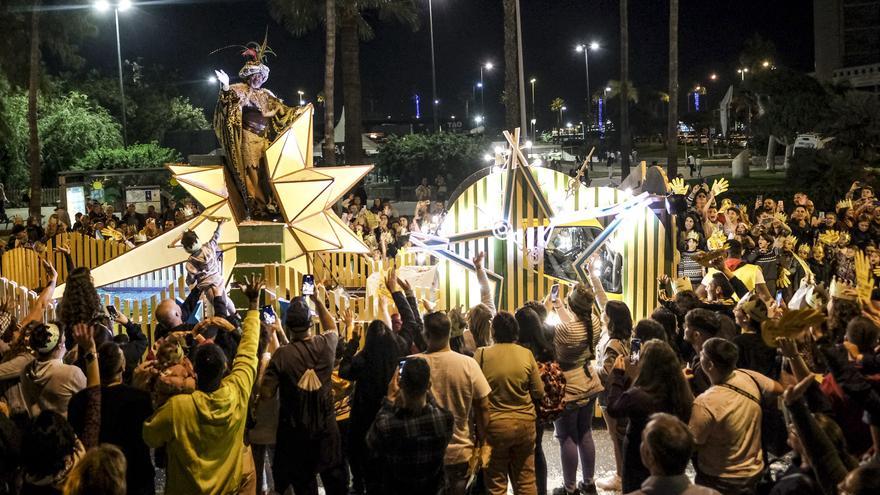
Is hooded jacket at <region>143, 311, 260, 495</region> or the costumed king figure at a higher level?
the costumed king figure

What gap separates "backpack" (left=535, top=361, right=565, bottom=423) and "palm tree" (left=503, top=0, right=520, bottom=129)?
627 inches

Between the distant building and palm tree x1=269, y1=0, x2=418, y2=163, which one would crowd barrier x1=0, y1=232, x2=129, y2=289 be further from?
the distant building

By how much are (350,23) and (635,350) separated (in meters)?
21.8

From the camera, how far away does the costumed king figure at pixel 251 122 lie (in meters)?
11.2

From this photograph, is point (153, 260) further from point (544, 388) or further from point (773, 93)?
point (773, 93)

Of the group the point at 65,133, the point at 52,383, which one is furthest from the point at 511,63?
the point at 65,133

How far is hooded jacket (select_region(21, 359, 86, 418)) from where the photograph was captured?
19.0 feet

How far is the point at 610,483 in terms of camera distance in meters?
7.11

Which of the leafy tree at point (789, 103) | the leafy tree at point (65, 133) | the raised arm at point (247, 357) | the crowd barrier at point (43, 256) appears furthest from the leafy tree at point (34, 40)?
the leafy tree at point (789, 103)

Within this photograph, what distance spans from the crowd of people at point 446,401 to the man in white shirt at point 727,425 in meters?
0.01

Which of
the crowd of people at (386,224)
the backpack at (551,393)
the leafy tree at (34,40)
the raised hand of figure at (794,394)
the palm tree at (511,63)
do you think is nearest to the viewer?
the raised hand of figure at (794,394)

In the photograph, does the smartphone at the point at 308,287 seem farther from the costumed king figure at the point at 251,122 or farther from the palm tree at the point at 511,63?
the palm tree at the point at 511,63

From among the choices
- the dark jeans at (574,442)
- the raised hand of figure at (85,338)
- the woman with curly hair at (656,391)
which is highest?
the raised hand of figure at (85,338)

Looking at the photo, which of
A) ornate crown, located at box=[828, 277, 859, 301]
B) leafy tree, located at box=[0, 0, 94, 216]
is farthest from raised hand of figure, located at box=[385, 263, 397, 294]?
leafy tree, located at box=[0, 0, 94, 216]
